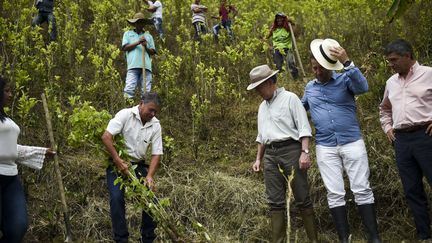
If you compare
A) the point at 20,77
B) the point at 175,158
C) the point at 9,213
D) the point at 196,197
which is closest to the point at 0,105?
the point at 9,213

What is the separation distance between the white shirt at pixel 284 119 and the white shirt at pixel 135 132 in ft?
3.34

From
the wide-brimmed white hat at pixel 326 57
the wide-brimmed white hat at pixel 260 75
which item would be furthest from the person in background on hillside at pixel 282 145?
the wide-brimmed white hat at pixel 326 57

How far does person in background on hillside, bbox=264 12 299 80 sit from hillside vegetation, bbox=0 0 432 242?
→ 46 cm

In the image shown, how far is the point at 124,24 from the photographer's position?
1116 cm

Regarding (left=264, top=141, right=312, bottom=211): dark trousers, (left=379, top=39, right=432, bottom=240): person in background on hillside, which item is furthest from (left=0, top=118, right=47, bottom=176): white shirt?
(left=379, top=39, right=432, bottom=240): person in background on hillside

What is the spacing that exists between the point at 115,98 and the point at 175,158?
139 centimetres

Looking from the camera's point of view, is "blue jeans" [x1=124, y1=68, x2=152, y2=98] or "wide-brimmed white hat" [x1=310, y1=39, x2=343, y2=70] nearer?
"wide-brimmed white hat" [x1=310, y1=39, x2=343, y2=70]

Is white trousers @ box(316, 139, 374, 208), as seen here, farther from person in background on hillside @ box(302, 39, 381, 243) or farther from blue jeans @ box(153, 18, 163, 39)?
blue jeans @ box(153, 18, 163, 39)

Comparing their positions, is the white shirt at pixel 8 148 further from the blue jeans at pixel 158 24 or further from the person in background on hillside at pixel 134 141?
the blue jeans at pixel 158 24

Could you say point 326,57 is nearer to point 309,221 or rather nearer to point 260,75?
point 260,75

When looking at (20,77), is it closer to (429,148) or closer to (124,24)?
(429,148)

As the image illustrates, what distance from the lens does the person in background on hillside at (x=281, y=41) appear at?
9.89 metres

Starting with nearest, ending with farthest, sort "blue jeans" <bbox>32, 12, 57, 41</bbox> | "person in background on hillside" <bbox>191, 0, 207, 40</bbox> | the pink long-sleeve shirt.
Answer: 1. the pink long-sleeve shirt
2. "blue jeans" <bbox>32, 12, 57, 41</bbox>
3. "person in background on hillside" <bbox>191, 0, 207, 40</bbox>

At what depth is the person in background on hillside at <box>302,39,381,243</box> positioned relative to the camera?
488 cm
